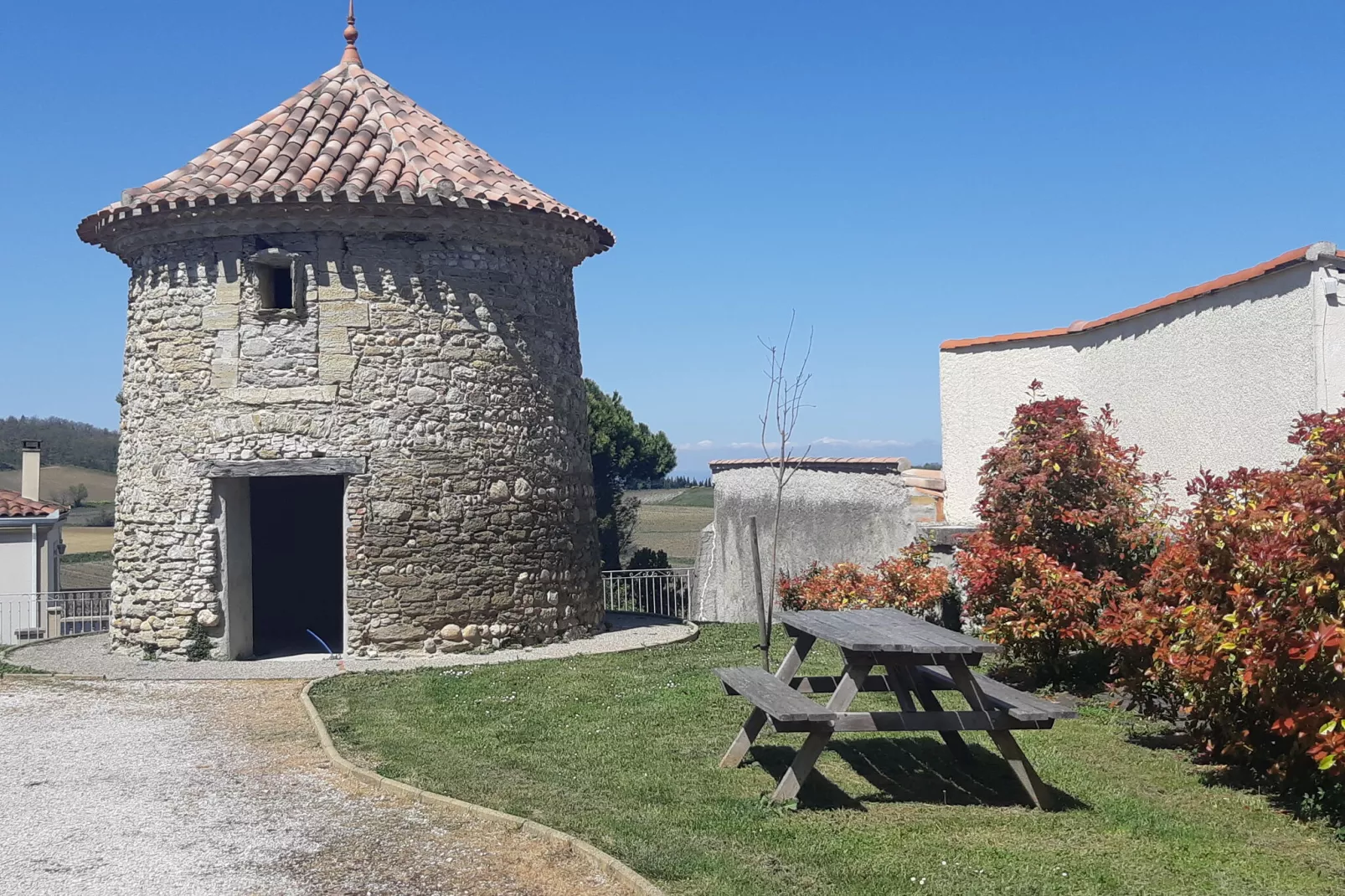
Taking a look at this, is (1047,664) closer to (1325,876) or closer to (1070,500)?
(1070,500)

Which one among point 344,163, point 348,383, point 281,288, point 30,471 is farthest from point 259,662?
point 30,471

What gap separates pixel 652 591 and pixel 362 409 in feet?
25.4

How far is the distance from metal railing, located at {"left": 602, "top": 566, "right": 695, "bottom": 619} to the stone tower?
18.2 ft

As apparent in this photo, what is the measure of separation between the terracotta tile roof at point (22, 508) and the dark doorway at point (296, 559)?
11158 mm

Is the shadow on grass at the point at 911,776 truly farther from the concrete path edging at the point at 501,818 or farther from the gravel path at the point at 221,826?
the gravel path at the point at 221,826

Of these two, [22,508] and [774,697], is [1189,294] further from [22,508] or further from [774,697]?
[22,508]

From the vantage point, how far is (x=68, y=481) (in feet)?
201

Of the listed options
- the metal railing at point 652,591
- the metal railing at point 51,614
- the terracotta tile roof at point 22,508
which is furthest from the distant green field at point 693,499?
the metal railing at point 51,614

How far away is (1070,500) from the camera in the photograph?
9617 millimetres

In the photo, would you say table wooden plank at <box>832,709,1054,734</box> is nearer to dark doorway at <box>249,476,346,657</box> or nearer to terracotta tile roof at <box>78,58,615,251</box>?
terracotta tile roof at <box>78,58,615,251</box>

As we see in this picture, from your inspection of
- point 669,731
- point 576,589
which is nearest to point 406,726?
point 669,731

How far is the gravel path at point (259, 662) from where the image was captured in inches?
468

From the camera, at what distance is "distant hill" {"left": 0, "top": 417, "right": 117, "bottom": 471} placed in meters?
66.9

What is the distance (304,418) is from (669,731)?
19.8ft
